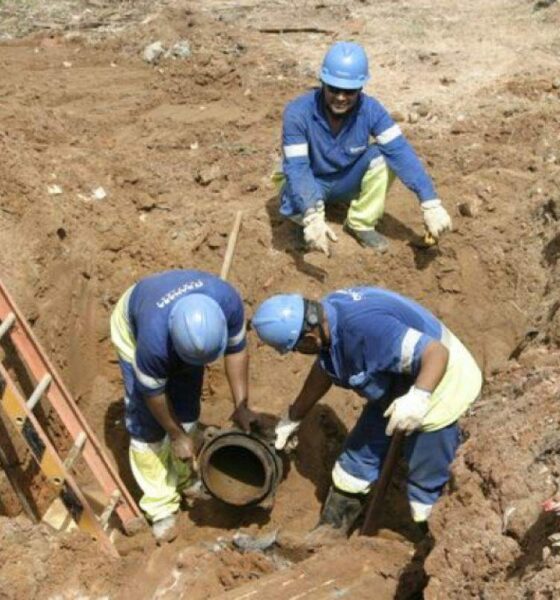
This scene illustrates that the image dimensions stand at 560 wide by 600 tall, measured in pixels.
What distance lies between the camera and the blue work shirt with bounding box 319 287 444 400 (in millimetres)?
4426

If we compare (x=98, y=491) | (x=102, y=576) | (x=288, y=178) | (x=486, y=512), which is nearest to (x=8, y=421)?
(x=98, y=491)

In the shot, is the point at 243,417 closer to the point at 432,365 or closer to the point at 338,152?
the point at 432,365

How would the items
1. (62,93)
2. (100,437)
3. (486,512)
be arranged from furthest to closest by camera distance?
(62,93) → (100,437) → (486,512)

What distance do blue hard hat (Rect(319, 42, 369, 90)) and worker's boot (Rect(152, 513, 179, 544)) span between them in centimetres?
312

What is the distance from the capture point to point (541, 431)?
13.1 ft

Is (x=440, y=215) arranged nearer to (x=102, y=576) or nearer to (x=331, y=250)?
(x=331, y=250)

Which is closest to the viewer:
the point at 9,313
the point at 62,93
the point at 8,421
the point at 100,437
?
the point at 9,313

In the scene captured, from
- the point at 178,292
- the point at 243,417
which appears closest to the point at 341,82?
the point at 178,292

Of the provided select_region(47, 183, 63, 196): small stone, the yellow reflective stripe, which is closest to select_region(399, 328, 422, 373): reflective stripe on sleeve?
the yellow reflective stripe

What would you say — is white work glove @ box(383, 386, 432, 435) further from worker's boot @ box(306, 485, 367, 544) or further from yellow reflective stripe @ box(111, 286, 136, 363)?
yellow reflective stripe @ box(111, 286, 136, 363)

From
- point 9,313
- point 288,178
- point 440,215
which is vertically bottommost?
point 440,215

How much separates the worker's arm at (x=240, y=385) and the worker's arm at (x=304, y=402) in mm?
186

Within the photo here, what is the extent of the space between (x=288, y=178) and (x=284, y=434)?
2.12 metres

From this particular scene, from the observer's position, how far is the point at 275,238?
7.09 m
